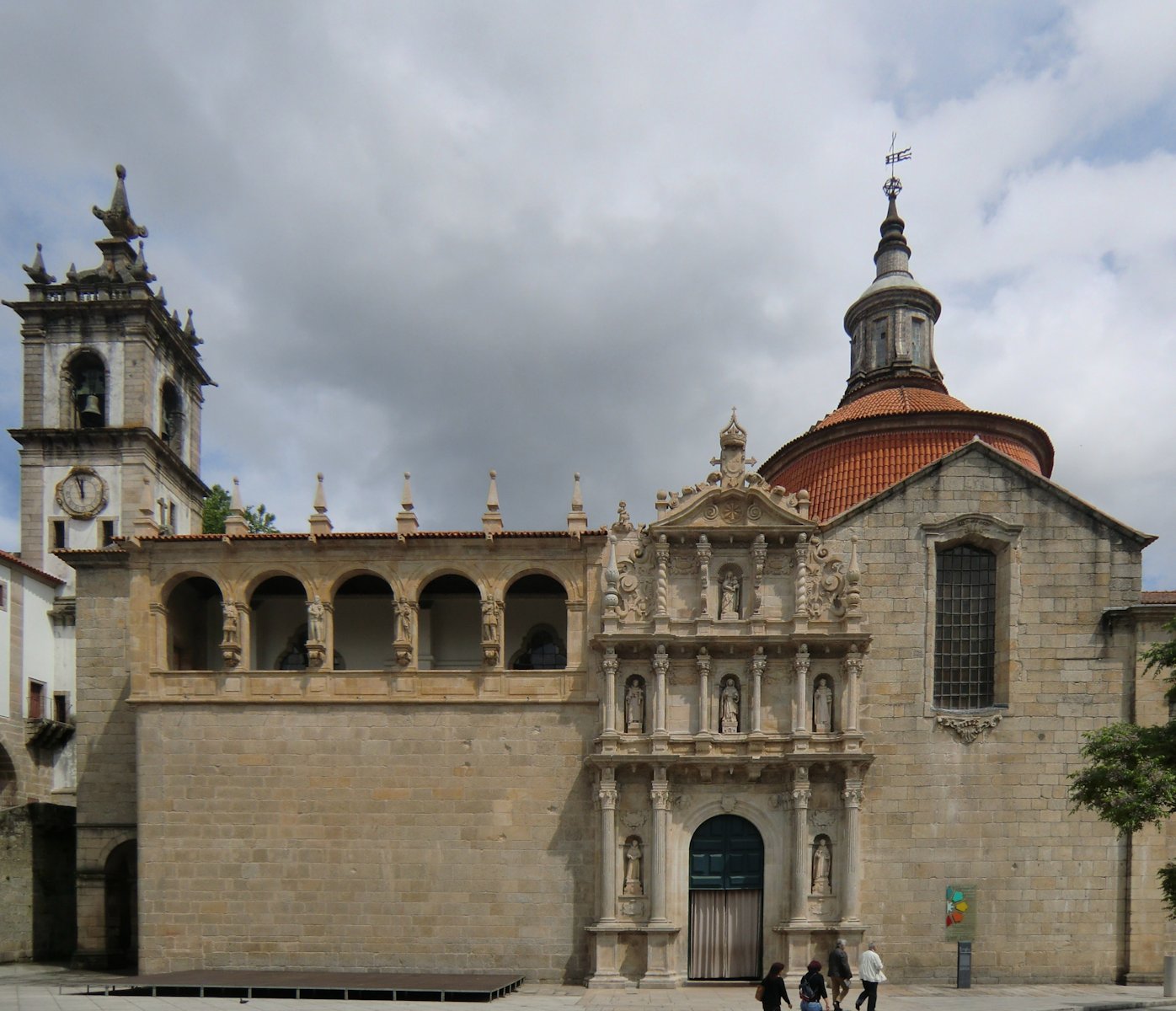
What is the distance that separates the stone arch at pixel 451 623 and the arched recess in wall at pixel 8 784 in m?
17.5

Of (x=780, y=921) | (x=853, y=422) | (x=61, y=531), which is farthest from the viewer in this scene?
(x=61, y=531)

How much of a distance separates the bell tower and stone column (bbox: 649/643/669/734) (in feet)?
82.3

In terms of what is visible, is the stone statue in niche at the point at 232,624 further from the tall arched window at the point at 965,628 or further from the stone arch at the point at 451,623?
the tall arched window at the point at 965,628

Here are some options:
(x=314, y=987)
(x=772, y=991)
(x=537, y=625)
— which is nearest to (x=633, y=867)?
(x=537, y=625)

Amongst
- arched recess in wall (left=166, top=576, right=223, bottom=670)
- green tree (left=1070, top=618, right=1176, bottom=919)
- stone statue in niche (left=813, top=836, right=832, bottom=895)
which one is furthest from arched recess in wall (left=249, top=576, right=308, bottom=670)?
green tree (left=1070, top=618, right=1176, bottom=919)

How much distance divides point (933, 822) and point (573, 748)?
991 cm

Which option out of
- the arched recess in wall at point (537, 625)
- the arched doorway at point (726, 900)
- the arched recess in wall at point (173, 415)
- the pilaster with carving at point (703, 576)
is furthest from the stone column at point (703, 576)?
the arched recess in wall at point (173, 415)

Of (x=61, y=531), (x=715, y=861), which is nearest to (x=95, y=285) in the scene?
(x=61, y=531)

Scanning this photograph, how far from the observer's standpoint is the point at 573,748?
24547 mm

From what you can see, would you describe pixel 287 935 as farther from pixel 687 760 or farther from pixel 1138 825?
pixel 1138 825

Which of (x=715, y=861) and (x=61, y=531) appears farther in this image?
(x=61, y=531)

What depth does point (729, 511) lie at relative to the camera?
83.0 feet

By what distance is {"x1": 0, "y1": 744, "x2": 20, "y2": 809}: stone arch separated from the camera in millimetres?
32656

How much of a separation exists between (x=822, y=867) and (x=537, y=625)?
35.6 feet
